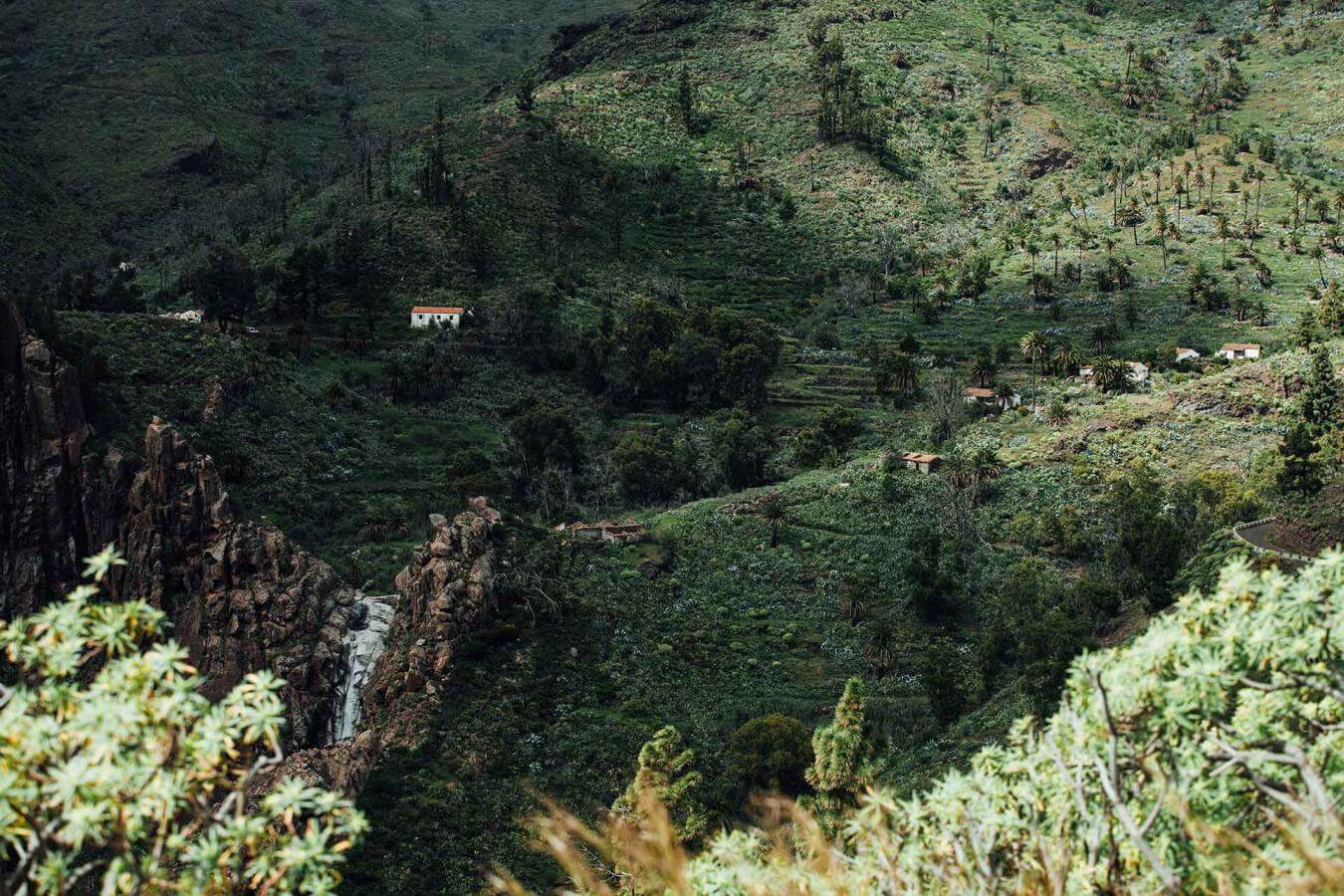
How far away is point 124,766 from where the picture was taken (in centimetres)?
1046

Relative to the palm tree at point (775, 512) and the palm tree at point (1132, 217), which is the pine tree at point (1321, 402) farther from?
the palm tree at point (1132, 217)

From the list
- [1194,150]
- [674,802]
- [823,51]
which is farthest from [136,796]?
[823,51]

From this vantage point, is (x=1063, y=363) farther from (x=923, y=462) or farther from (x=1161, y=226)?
(x=1161, y=226)

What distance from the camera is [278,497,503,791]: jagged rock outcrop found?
43.3 metres

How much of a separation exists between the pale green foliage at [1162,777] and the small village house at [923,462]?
61.3 meters

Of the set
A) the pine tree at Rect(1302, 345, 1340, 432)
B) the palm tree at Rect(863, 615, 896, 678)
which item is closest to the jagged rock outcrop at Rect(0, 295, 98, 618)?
the palm tree at Rect(863, 615, 896, 678)

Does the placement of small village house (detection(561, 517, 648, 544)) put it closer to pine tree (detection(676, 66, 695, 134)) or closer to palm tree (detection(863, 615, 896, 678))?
palm tree (detection(863, 615, 896, 678))

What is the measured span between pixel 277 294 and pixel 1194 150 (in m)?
98.0

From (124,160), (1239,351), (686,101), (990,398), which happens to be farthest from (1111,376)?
(124,160)

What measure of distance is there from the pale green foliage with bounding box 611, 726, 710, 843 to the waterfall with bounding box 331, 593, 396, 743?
13359 millimetres

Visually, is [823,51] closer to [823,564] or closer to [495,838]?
[823,564]

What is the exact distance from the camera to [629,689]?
5106 centimetres

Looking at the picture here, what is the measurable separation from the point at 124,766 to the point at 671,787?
30663 mm

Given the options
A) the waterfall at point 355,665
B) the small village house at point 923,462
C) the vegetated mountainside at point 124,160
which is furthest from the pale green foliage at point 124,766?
the vegetated mountainside at point 124,160
